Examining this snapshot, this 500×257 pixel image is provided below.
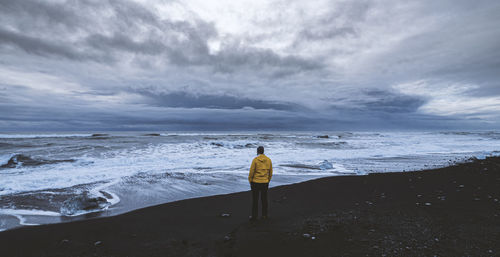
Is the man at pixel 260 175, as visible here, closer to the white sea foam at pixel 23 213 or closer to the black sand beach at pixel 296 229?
the black sand beach at pixel 296 229

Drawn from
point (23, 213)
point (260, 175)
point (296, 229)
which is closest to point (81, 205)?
point (23, 213)

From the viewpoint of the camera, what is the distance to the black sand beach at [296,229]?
3.69 metres

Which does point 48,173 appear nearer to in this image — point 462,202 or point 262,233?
point 262,233

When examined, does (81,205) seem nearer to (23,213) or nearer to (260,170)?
(23,213)

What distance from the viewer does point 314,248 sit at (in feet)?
12.2

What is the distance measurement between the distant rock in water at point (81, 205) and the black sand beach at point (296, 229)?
0.69 m

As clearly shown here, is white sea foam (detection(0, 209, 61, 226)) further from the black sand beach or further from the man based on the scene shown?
the man

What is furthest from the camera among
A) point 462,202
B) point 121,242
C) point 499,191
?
point 499,191

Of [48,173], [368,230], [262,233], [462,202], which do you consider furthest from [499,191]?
[48,173]

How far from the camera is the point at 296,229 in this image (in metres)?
4.50

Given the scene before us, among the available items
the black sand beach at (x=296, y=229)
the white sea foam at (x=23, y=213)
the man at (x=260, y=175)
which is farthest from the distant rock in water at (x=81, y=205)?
the man at (x=260, y=175)

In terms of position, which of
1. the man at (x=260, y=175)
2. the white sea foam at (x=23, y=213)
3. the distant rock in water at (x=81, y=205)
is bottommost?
the white sea foam at (x=23, y=213)

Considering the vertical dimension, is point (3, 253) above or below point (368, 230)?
below

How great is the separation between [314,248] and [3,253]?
5.13 m
